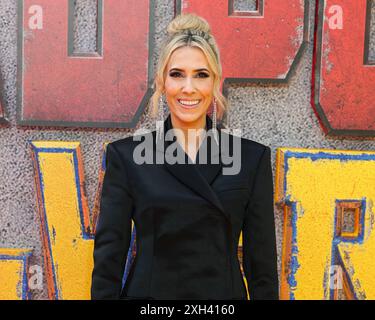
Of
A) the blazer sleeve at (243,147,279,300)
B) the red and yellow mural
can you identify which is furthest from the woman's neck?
the red and yellow mural

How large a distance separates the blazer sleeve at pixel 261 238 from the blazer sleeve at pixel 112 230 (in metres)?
0.49

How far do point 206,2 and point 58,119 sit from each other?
102cm

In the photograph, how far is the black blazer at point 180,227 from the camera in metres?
1.57

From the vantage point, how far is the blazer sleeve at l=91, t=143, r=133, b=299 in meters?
1.62

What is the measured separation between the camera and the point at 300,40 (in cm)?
224

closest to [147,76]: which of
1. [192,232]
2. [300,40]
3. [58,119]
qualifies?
[58,119]

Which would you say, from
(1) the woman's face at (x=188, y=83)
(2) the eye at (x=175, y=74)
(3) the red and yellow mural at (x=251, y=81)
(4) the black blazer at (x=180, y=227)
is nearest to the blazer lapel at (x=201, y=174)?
(4) the black blazer at (x=180, y=227)

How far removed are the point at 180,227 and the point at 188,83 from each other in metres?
0.56

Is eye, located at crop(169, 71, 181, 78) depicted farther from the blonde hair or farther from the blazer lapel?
the blazer lapel

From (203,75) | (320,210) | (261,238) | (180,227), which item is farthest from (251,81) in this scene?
(180,227)

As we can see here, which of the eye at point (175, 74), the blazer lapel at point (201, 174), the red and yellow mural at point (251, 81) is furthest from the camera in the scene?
the red and yellow mural at point (251, 81)

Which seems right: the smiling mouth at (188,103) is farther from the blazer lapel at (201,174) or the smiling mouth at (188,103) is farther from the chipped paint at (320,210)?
the chipped paint at (320,210)

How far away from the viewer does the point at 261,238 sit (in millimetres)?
1694

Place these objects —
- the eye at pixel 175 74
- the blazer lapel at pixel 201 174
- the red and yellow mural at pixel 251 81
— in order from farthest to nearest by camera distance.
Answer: the red and yellow mural at pixel 251 81 < the eye at pixel 175 74 < the blazer lapel at pixel 201 174
